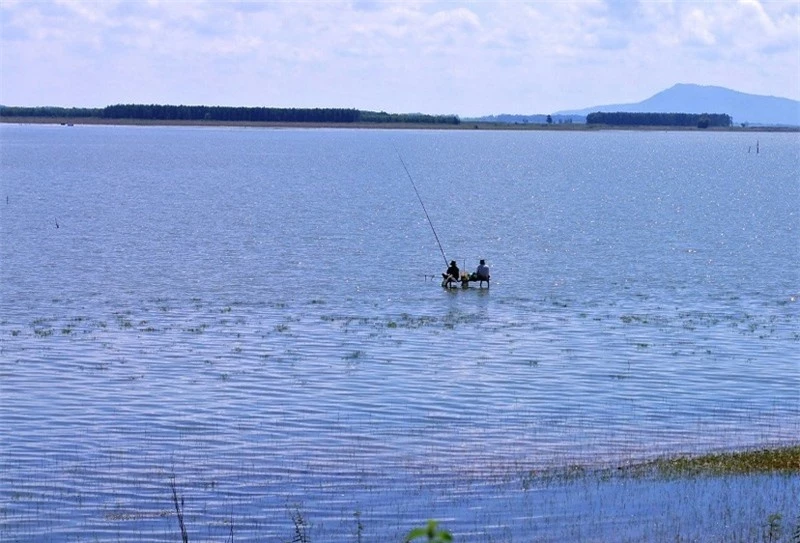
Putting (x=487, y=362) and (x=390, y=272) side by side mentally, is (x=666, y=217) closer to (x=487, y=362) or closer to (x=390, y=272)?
(x=390, y=272)

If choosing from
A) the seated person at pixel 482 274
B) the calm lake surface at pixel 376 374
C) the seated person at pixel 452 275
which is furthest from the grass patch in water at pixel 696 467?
the seated person at pixel 452 275

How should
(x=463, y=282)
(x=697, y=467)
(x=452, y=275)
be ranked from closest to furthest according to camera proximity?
1. (x=697, y=467)
2. (x=463, y=282)
3. (x=452, y=275)

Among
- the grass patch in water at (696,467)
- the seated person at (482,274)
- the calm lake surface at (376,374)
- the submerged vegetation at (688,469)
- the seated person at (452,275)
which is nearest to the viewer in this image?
the calm lake surface at (376,374)

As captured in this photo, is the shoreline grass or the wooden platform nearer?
the shoreline grass

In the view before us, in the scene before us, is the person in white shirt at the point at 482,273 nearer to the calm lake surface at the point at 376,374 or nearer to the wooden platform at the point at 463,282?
the wooden platform at the point at 463,282

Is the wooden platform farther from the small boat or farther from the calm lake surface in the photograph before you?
the calm lake surface

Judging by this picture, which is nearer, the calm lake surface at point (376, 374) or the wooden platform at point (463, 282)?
the calm lake surface at point (376, 374)

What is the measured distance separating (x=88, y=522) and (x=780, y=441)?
Result: 12.4 m

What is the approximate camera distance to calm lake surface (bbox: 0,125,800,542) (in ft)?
64.4

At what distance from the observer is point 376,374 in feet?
97.2

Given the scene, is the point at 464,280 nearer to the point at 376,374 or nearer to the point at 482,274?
the point at 482,274

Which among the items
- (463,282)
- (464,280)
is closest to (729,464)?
(464,280)

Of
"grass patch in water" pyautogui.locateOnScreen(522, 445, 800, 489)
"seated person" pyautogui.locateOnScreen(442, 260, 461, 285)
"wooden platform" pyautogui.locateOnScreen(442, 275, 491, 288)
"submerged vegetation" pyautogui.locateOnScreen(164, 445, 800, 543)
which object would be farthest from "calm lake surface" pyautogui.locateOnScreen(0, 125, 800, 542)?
"seated person" pyautogui.locateOnScreen(442, 260, 461, 285)

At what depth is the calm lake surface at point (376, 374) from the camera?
19.6m
